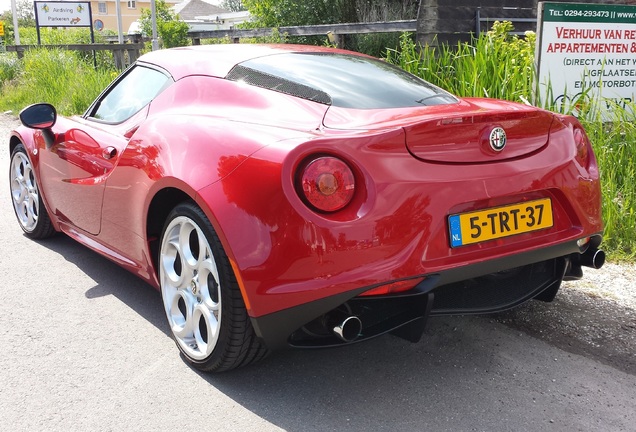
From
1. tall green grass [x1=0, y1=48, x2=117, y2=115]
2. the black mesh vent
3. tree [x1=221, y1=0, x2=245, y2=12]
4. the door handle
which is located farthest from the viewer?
tree [x1=221, y1=0, x2=245, y2=12]

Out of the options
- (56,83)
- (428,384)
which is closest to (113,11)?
(56,83)

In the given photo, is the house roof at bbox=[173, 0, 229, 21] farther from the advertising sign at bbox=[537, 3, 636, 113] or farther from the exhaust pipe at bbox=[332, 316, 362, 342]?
the exhaust pipe at bbox=[332, 316, 362, 342]

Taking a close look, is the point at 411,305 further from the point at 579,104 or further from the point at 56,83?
the point at 56,83

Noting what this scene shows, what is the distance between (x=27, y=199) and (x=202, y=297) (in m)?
2.69

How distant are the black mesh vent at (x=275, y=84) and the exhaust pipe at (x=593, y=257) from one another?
1379 mm

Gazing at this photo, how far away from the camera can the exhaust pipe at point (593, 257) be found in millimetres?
3100

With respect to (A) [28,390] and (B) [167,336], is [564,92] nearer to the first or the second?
(B) [167,336]

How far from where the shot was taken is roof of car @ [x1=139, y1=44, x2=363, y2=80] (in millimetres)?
3371

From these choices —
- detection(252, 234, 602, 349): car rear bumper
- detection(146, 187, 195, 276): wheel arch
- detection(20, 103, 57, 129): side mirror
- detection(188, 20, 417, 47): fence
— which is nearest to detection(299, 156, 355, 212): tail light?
detection(252, 234, 602, 349): car rear bumper

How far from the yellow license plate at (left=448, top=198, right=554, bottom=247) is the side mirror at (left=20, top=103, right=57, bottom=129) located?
108 inches

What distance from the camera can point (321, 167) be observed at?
2398mm

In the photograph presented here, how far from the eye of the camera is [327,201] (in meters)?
2.39

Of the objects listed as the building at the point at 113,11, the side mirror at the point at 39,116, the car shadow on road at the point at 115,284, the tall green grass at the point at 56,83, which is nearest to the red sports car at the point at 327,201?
the car shadow on road at the point at 115,284

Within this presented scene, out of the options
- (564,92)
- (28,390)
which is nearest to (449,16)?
(564,92)
